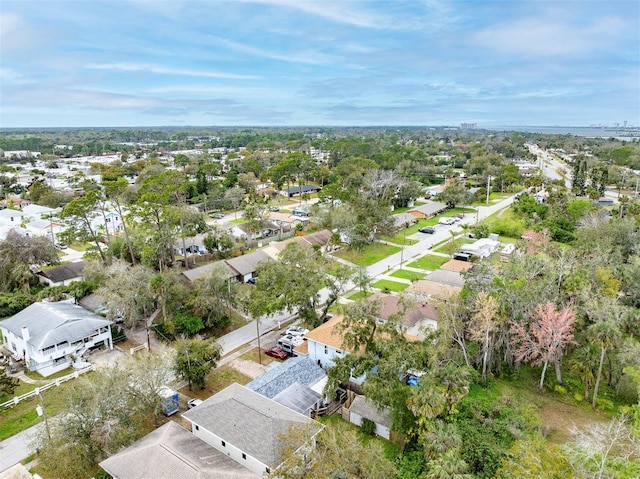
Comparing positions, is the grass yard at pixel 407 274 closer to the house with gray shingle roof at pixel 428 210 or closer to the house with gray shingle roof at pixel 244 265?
the house with gray shingle roof at pixel 244 265

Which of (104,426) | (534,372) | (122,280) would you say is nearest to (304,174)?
(122,280)

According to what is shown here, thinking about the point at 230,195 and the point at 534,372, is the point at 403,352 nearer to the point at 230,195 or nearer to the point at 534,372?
the point at 534,372

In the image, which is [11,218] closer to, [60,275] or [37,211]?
[37,211]

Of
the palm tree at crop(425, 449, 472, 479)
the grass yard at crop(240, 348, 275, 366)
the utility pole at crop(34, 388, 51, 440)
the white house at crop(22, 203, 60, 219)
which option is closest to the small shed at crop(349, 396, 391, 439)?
the palm tree at crop(425, 449, 472, 479)

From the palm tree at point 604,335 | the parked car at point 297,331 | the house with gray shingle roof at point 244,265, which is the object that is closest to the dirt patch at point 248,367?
the parked car at point 297,331

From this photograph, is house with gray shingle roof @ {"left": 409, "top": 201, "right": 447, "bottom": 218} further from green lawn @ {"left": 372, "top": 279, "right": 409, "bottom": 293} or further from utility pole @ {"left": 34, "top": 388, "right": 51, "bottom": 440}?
utility pole @ {"left": 34, "top": 388, "right": 51, "bottom": 440}

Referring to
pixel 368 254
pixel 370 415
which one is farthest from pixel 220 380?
pixel 368 254
